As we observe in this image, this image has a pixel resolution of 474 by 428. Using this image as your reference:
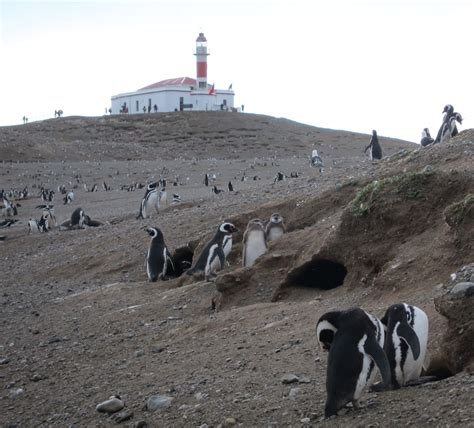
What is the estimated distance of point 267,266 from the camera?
33.5 feet

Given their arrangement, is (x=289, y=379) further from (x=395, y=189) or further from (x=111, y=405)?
(x=395, y=189)

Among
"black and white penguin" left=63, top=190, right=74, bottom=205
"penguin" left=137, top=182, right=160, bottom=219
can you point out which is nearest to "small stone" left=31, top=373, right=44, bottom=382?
"penguin" left=137, top=182, right=160, bottom=219

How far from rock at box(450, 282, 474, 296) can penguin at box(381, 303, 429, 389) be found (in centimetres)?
28

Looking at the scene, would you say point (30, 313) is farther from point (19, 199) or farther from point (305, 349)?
point (19, 199)

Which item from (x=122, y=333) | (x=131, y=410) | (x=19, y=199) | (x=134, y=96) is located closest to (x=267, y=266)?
(x=122, y=333)

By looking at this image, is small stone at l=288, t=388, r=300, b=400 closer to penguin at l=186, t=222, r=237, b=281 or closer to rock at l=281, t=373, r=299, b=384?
rock at l=281, t=373, r=299, b=384

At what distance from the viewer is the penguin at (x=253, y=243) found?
38.5ft

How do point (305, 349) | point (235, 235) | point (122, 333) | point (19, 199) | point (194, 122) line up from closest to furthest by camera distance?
point (305, 349)
point (122, 333)
point (235, 235)
point (19, 199)
point (194, 122)

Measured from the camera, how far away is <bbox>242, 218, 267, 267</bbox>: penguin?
11.7m

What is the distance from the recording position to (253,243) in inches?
464

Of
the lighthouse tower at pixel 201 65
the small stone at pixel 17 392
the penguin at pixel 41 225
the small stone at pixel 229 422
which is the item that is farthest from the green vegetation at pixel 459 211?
the lighthouse tower at pixel 201 65

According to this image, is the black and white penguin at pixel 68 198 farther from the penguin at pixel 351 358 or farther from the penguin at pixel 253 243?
the penguin at pixel 351 358

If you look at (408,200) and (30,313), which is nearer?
(408,200)

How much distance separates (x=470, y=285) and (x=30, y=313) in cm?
761
